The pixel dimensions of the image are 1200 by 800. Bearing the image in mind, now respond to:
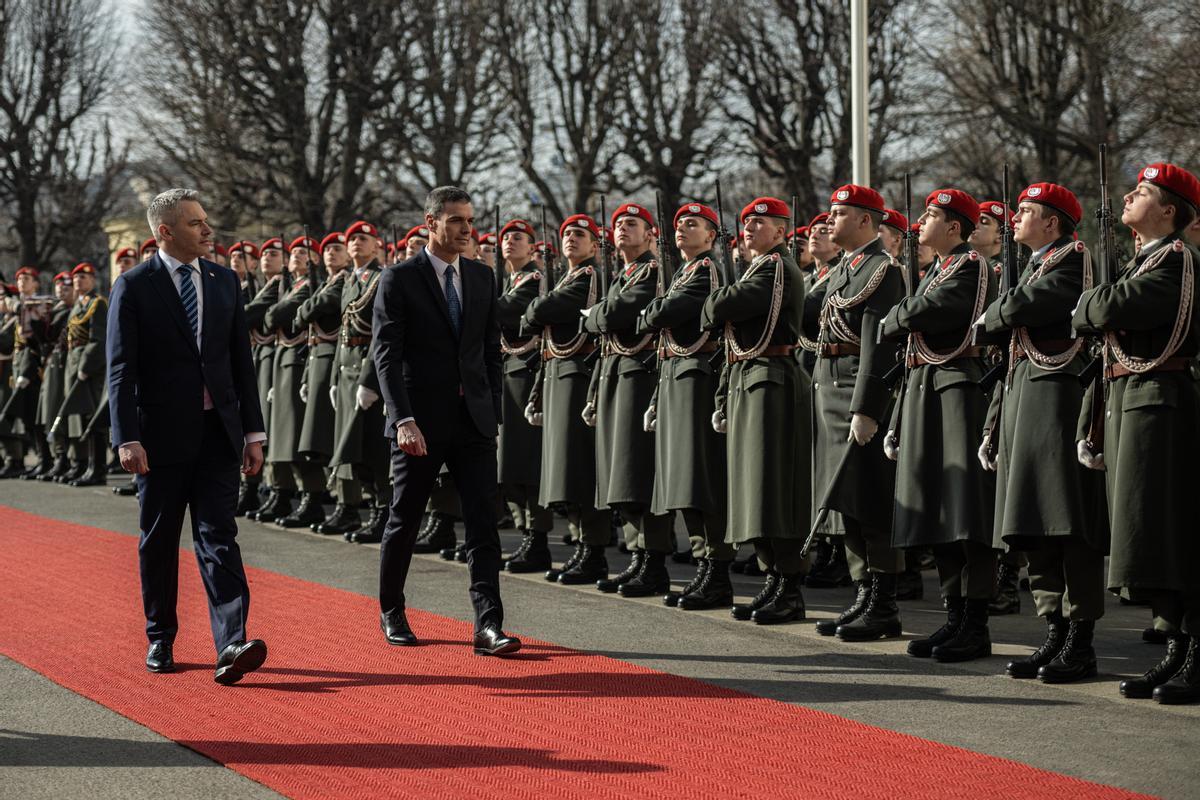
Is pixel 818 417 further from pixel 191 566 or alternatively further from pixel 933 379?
pixel 191 566

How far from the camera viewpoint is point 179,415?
6.34 metres

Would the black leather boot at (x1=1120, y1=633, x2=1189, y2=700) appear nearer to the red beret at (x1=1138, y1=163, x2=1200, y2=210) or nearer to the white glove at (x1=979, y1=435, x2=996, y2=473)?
the white glove at (x1=979, y1=435, x2=996, y2=473)

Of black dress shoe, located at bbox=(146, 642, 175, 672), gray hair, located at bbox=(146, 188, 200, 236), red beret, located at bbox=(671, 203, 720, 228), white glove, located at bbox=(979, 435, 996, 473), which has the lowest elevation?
black dress shoe, located at bbox=(146, 642, 175, 672)

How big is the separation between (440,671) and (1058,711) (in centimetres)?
247

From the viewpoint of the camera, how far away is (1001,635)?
7.41 m

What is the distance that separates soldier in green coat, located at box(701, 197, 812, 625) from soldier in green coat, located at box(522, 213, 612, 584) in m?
1.45

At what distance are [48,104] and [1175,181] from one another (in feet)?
103

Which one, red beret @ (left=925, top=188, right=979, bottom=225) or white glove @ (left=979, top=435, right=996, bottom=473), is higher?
red beret @ (left=925, top=188, right=979, bottom=225)

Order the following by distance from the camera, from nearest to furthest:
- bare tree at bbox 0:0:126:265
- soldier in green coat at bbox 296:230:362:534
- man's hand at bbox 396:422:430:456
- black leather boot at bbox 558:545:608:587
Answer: man's hand at bbox 396:422:430:456
black leather boot at bbox 558:545:608:587
soldier in green coat at bbox 296:230:362:534
bare tree at bbox 0:0:126:265

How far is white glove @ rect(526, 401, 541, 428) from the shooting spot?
31.3ft

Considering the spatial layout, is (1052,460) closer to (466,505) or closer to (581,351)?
(466,505)

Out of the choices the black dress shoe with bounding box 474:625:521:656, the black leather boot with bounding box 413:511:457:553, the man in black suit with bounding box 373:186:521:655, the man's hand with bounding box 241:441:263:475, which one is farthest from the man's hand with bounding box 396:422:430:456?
the black leather boot with bounding box 413:511:457:553

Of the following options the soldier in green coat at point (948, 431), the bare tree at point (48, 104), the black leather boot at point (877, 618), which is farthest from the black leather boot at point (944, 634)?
the bare tree at point (48, 104)

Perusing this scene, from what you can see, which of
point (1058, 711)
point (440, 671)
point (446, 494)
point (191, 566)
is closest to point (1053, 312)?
point (1058, 711)
